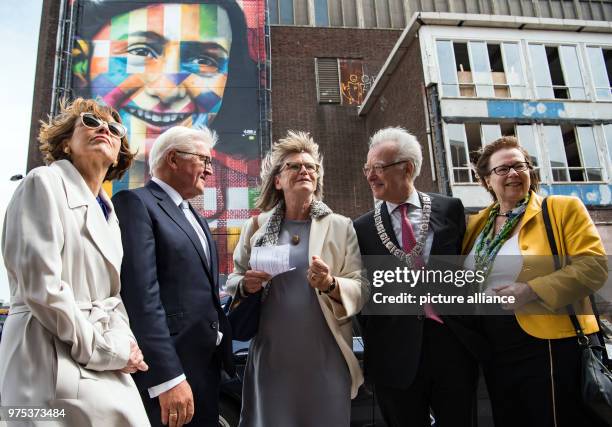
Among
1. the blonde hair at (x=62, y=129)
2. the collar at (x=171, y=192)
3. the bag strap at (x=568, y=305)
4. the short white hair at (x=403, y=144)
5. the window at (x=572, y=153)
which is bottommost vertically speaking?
the bag strap at (x=568, y=305)

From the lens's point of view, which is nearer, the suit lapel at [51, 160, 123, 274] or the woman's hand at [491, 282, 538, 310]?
the suit lapel at [51, 160, 123, 274]

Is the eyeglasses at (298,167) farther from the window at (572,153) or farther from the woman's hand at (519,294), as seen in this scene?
the window at (572,153)

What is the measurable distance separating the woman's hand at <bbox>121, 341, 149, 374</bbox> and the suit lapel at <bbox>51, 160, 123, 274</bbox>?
1.03 ft

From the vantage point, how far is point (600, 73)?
16.9 meters

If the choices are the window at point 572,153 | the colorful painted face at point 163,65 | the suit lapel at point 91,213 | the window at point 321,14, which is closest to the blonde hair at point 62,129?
the suit lapel at point 91,213

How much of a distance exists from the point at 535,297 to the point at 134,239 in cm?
200

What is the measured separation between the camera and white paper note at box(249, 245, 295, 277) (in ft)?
7.29

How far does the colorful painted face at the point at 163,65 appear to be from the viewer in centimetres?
1697

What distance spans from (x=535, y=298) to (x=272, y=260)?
1.38m

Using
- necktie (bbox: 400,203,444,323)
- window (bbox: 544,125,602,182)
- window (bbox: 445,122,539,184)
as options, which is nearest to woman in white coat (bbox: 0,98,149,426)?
necktie (bbox: 400,203,444,323)

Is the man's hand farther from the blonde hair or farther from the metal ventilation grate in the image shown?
the metal ventilation grate

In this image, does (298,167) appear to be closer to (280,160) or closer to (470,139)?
(280,160)

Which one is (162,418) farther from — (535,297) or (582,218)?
(582,218)

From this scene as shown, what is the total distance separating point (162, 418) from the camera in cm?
→ 178
